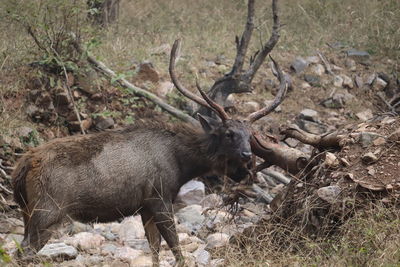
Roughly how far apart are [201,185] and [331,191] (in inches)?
121

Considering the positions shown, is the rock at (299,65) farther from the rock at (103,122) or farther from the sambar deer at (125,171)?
the sambar deer at (125,171)

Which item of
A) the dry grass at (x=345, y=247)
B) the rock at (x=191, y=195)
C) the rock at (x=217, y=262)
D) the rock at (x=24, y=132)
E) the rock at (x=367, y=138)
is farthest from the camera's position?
the rock at (x=191, y=195)

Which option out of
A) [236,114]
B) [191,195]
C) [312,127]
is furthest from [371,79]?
[191,195]

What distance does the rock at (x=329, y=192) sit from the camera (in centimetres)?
643

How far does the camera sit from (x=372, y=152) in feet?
22.3

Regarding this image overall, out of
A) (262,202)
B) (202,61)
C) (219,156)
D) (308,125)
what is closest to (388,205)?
(219,156)

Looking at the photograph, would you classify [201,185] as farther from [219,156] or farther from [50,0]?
[50,0]

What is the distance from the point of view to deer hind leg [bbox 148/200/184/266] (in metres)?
7.00

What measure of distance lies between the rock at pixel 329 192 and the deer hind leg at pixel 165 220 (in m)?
1.54

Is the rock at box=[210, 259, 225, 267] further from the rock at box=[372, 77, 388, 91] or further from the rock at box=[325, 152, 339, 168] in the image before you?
the rock at box=[372, 77, 388, 91]

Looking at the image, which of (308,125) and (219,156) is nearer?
(219,156)

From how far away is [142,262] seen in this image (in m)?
6.94

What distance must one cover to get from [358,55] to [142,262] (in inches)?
321

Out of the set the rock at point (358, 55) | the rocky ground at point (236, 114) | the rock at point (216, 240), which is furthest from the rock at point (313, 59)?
the rock at point (216, 240)
